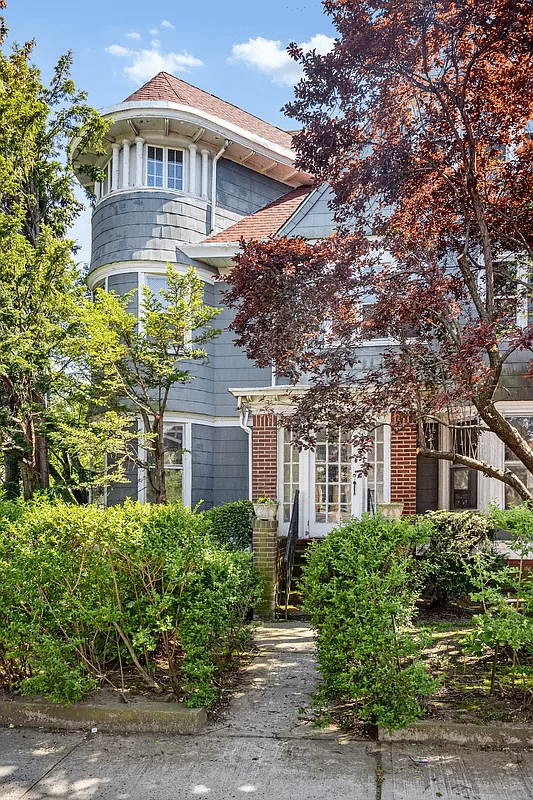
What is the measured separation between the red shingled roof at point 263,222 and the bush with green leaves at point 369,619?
9.45 meters

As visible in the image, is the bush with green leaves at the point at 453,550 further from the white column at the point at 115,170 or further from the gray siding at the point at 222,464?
the white column at the point at 115,170

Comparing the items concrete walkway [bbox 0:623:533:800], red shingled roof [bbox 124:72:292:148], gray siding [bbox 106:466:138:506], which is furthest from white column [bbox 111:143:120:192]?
concrete walkway [bbox 0:623:533:800]

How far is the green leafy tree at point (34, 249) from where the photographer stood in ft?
34.9

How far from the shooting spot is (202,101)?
15.8 metres

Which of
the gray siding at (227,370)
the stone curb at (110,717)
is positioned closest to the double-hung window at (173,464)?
the gray siding at (227,370)

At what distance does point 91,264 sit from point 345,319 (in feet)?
29.5

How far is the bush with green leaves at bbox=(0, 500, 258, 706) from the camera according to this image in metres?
5.27

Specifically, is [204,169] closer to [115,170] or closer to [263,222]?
[263,222]

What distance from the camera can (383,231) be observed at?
7.62 meters

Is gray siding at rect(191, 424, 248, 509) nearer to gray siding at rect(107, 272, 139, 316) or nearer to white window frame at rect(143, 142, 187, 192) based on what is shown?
gray siding at rect(107, 272, 139, 316)

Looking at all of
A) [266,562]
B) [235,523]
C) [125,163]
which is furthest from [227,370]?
[266,562]

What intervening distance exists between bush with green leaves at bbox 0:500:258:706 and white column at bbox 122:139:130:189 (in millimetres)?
10224

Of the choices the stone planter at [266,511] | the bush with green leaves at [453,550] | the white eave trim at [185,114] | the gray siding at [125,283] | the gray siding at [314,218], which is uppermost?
the white eave trim at [185,114]

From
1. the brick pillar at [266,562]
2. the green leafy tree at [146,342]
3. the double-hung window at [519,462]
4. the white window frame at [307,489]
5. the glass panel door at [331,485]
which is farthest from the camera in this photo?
the glass panel door at [331,485]
